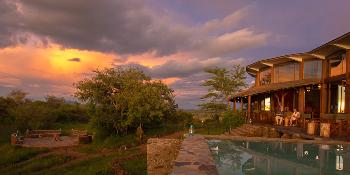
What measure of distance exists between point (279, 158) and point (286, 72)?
19.4 m

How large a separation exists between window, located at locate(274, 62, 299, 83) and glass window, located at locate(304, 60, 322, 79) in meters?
1.32

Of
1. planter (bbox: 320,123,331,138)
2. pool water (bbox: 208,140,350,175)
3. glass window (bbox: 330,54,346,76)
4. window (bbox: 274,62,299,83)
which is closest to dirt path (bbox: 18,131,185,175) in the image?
pool water (bbox: 208,140,350,175)

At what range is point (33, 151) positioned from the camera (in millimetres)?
22906

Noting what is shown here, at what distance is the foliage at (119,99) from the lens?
28891mm

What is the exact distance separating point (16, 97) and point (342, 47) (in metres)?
43.0

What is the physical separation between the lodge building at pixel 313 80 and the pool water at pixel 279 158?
7.67 metres

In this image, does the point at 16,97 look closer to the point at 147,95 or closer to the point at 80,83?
the point at 80,83

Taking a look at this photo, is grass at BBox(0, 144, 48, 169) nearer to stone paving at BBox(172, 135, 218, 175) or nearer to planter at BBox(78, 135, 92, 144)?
planter at BBox(78, 135, 92, 144)

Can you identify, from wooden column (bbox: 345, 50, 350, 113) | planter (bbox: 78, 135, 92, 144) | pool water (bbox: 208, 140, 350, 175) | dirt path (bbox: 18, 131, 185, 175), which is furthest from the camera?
planter (bbox: 78, 135, 92, 144)

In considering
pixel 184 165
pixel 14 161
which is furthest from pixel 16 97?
pixel 184 165

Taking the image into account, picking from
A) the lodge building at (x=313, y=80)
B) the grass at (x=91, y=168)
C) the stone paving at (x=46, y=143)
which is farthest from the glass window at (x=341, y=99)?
the stone paving at (x=46, y=143)

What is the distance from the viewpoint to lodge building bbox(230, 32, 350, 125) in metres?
20.5

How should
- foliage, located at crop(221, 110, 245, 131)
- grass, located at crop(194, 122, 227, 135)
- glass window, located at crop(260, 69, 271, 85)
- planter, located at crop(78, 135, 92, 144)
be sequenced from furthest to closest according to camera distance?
glass window, located at crop(260, 69, 271, 85) < planter, located at crop(78, 135, 92, 144) < grass, located at crop(194, 122, 227, 135) < foliage, located at crop(221, 110, 245, 131)

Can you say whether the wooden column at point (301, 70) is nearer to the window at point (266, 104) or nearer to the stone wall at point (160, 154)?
the window at point (266, 104)
